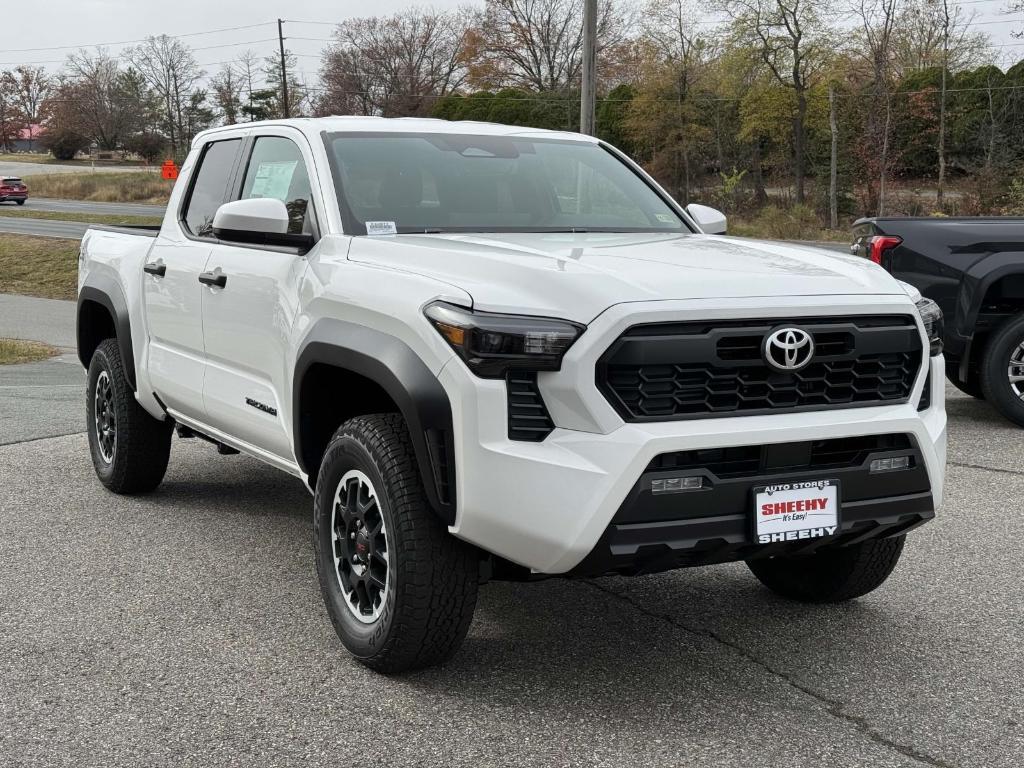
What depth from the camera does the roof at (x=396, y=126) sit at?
509 centimetres

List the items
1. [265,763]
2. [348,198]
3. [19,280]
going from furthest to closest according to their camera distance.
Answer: [19,280] → [348,198] → [265,763]

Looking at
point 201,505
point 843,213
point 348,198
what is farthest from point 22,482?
point 843,213

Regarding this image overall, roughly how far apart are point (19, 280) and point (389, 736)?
74.6ft

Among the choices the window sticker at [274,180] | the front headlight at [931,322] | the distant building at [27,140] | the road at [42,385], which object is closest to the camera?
the front headlight at [931,322]

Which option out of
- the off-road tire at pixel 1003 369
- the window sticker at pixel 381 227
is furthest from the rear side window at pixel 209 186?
the off-road tire at pixel 1003 369

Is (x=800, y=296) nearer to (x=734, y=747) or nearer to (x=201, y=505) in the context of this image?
(x=734, y=747)

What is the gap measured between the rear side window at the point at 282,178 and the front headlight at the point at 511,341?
143 centimetres

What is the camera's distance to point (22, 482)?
23.1 feet

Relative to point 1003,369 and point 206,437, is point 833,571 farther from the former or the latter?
point 1003,369

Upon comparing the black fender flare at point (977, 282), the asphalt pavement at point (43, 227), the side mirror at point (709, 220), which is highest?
the side mirror at point (709, 220)

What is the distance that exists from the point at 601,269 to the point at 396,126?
6.04 feet

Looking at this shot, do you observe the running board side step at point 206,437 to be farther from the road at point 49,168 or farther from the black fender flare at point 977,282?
the road at point 49,168

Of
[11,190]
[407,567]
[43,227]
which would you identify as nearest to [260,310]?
[407,567]

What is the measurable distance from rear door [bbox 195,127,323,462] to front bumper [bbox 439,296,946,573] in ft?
4.16
